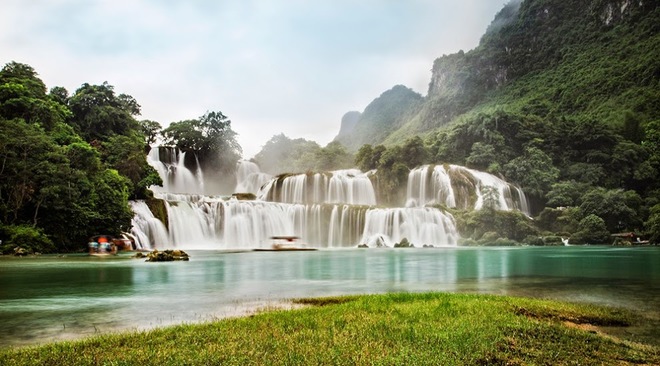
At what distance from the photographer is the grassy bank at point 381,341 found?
4375 mm

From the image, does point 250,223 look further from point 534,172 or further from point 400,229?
point 534,172

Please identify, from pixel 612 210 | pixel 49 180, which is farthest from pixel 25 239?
pixel 612 210

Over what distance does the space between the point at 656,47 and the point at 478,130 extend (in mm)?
42318

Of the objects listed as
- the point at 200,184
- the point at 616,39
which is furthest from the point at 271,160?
the point at 616,39

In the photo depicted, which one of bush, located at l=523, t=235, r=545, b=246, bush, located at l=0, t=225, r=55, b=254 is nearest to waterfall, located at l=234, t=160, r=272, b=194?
bush, located at l=523, t=235, r=545, b=246

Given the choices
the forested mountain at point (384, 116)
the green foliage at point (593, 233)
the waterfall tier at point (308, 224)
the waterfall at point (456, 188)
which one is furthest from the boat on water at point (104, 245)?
the forested mountain at point (384, 116)

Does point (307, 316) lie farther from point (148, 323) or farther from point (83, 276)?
point (83, 276)

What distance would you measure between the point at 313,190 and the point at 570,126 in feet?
141

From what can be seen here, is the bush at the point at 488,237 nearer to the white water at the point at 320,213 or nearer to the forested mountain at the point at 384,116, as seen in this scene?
the white water at the point at 320,213

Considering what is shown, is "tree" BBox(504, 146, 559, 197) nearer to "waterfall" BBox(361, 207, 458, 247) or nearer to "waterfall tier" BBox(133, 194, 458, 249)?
"waterfall tier" BBox(133, 194, 458, 249)

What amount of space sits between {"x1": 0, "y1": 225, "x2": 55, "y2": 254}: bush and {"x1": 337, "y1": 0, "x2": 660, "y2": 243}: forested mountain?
4093cm

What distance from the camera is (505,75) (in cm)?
11438

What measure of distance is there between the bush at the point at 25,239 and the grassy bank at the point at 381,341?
29463mm

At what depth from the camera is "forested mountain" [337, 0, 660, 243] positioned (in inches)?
2112
